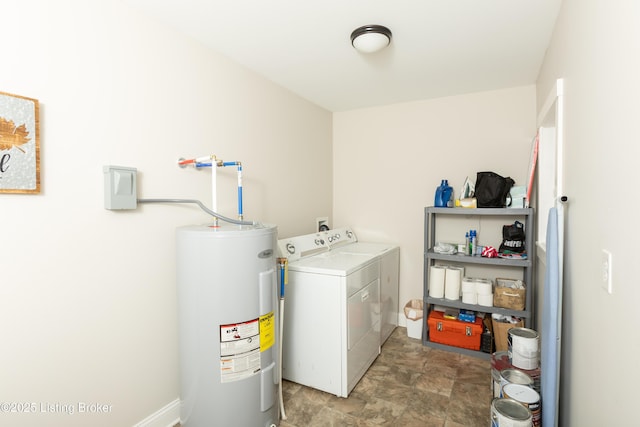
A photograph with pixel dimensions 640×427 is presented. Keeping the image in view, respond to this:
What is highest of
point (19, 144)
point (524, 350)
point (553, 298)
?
point (19, 144)

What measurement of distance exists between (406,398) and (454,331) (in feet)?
3.00

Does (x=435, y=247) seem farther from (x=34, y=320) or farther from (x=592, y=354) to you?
(x=34, y=320)

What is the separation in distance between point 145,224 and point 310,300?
112 centimetres

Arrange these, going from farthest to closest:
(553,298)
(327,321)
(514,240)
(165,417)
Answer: (514,240), (327,321), (165,417), (553,298)

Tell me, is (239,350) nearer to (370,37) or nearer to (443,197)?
(370,37)

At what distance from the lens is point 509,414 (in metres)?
1.46

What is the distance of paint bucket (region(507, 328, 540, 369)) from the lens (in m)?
1.76

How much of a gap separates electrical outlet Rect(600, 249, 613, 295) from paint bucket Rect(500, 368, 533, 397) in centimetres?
88

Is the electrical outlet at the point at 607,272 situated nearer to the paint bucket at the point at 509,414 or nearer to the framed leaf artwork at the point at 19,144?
the paint bucket at the point at 509,414

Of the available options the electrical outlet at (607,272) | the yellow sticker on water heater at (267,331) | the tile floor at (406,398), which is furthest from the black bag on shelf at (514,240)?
the yellow sticker on water heater at (267,331)

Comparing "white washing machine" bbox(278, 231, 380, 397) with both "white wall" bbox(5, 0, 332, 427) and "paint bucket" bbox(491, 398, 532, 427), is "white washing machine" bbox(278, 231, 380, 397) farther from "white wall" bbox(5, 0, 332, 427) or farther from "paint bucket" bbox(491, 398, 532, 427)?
"paint bucket" bbox(491, 398, 532, 427)

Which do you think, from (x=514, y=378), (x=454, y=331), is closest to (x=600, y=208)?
(x=514, y=378)

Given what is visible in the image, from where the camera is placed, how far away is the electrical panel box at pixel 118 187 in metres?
1.59

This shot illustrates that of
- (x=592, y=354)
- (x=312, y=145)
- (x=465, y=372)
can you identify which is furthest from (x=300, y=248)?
(x=592, y=354)
